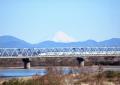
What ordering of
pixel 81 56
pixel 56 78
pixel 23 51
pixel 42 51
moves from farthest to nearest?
pixel 42 51 → pixel 23 51 → pixel 81 56 → pixel 56 78

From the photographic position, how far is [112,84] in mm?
36719

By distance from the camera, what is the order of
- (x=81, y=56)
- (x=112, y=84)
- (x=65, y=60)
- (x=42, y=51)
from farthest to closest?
(x=65, y=60)
(x=42, y=51)
(x=81, y=56)
(x=112, y=84)

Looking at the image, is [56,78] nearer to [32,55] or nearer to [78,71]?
[78,71]

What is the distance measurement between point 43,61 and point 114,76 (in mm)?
124385

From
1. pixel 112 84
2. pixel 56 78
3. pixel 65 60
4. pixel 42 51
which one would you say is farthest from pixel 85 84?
pixel 65 60

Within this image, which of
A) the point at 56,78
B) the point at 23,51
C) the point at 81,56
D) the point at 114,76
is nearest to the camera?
the point at 56,78

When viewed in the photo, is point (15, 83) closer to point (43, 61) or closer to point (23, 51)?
point (23, 51)

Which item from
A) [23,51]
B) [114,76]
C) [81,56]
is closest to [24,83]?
[114,76]

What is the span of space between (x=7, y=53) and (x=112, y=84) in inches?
3813

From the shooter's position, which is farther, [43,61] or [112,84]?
[43,61]

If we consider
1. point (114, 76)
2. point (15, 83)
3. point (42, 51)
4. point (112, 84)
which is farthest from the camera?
point (42, 51)

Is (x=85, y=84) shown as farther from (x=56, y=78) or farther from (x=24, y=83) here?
(x=24, y=83)

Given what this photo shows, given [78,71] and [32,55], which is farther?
[32,55]

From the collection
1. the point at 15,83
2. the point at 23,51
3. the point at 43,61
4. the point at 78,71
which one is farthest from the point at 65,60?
the point at 15,83
